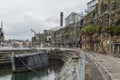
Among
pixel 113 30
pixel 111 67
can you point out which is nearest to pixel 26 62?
pixel 113 30

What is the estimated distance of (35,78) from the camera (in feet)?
176

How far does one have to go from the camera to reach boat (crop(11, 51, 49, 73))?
199 ft

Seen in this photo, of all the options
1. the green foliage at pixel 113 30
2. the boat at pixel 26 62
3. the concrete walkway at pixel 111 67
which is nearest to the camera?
the concrete walkway at pixel 111 67

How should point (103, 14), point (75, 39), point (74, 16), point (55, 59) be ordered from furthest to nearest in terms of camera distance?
point (74, 16) < point (75, 39) < point (55, 59) < point (103, 14)

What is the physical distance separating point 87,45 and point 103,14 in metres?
21.3

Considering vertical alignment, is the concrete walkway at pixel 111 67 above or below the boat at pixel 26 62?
above

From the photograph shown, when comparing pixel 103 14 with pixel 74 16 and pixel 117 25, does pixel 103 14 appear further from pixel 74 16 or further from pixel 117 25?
pixel 74 16

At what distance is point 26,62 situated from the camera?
63.4 m

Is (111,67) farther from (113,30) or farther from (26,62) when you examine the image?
(113,30)

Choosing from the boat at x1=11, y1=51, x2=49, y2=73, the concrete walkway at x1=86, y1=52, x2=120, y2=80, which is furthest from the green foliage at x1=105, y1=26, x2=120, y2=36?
the concrete walkway at x1=86, y1=52, x2=120, y2=80

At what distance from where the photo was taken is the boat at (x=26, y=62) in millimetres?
60688

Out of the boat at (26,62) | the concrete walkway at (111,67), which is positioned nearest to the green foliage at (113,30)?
the boat at (26,62)

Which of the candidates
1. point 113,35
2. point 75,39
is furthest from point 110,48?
point 75,39

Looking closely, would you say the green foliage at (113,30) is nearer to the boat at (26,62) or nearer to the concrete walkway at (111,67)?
the boat at (26,62)
